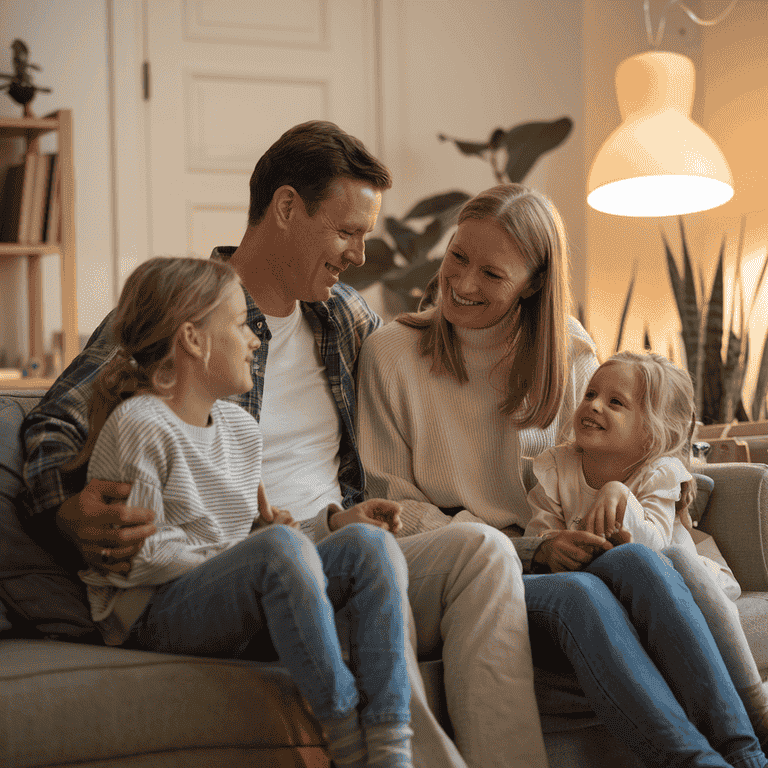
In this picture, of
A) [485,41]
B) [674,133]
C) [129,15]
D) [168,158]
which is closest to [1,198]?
[168,158]

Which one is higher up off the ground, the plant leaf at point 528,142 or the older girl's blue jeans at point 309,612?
the plant leaf at point 528,142

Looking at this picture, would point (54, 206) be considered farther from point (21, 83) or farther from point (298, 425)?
point (298, 425)

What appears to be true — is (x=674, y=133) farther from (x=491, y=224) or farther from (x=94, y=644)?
(x=94, y=644)

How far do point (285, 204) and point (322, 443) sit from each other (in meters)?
0.47

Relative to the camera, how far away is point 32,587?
4.19 ft

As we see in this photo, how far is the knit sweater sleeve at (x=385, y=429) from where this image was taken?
1.71m

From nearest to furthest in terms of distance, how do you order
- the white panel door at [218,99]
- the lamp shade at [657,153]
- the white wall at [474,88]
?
the lamp shade at [657,153] → the white panel door at [218,99] → the white wall at [474,88]

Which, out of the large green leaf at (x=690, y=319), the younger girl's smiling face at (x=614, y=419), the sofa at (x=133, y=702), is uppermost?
the large green leaf at (x=690, y=319)

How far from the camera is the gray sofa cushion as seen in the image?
49.4 inches

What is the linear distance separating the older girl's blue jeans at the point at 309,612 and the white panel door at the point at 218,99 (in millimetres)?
2406

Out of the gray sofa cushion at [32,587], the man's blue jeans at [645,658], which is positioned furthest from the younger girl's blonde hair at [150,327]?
the man's blue jeans at [645,658]

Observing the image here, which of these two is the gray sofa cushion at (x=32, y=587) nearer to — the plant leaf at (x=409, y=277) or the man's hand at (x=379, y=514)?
the man's hand at (x=379, y=514)

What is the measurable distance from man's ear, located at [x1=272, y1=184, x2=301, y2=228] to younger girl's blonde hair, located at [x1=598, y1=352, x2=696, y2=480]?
0.67 meters


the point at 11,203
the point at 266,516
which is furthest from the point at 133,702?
the point at 11,203
